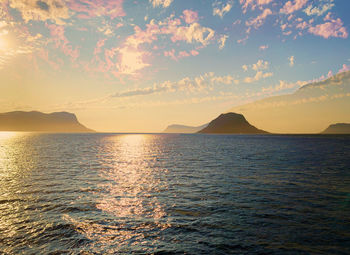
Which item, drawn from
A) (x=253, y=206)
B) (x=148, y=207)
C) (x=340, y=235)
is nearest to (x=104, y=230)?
(x=148, y=207)

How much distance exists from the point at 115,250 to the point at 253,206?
39.5ft

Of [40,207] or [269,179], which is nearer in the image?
[40,207]

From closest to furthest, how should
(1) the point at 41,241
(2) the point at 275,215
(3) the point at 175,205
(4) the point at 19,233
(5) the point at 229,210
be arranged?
(1) the point at 41,241
(4) the point at 19,233
(2) the point at 275,215
(5) the point at 229,210
(3) the point at 175,205

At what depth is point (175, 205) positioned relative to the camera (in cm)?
1803

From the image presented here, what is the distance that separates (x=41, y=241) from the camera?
38.5 ft

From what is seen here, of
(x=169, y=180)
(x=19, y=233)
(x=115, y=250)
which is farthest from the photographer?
(x=169, y=180)

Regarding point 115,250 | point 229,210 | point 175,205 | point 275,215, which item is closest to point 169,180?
point 175,205

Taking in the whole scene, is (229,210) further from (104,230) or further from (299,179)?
(299,179)

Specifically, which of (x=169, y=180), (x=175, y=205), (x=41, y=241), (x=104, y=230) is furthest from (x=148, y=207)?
(x=169, y=180)

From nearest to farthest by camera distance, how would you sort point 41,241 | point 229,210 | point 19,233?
point 41,241, point 19,233, point 229,210

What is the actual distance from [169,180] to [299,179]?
58.9 feet

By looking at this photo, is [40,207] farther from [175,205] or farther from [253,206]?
[253,206]

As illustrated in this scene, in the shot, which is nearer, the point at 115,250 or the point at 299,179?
the point at 115,250

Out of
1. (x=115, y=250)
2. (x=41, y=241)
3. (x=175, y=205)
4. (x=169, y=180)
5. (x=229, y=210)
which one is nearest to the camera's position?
(x=115, y=250)
